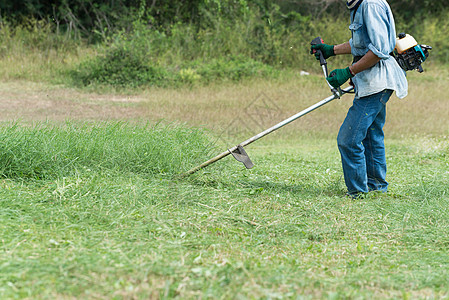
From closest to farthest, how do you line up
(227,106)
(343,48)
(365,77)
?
(365,77) → (343,48) → (227,106)

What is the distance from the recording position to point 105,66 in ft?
34.6

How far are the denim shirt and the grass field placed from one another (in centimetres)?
89

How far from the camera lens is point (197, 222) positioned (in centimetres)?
321

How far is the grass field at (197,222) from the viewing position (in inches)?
91.3

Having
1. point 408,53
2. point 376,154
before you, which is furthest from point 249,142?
point 408,53

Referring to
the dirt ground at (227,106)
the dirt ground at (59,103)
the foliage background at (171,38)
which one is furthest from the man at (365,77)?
the foliage background at (171,38)

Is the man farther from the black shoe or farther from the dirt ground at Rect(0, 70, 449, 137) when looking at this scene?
the dirt ground at Rect(0, 70, 449, 137)

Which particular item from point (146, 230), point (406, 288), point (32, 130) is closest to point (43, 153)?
point (32, 130)

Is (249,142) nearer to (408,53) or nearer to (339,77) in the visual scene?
(339,77)

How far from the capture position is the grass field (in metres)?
2.32

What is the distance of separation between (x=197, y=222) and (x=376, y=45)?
185 centimetres

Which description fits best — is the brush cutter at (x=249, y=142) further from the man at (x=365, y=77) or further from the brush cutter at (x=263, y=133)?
the man at (x=365, y=77)

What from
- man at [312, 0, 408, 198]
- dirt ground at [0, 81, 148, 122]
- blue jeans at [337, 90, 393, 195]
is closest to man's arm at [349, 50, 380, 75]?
man at [312, 0, 408, 198]

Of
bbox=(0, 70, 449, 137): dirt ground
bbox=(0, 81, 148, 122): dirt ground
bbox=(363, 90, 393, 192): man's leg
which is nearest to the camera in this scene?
bbox=(363, 90, 393, 192): man's leg
